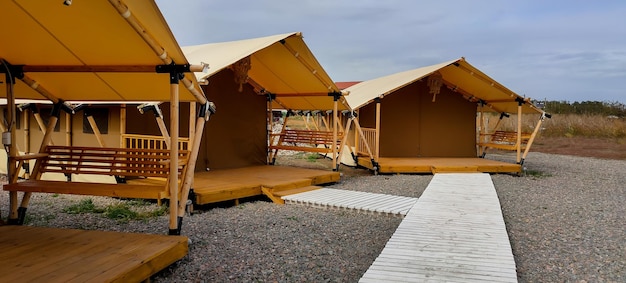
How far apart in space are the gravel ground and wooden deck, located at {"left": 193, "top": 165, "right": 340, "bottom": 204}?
20 cm

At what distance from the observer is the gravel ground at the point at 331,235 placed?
3855mm

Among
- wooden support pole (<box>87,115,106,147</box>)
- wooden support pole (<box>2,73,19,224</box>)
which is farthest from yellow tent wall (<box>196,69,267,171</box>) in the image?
wooden support pole (<box>2,73,19,224</box>)

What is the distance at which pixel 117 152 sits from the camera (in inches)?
202

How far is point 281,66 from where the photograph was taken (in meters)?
8.69

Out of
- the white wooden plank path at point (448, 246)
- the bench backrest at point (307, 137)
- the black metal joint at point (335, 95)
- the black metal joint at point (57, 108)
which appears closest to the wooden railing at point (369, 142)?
the bench backrest at point (307, 137)

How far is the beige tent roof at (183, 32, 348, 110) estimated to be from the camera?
285 inches

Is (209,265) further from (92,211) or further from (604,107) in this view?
(604,107)

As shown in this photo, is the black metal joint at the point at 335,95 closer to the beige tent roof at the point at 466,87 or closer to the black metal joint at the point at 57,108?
the beige tent roof at the point at 466,87

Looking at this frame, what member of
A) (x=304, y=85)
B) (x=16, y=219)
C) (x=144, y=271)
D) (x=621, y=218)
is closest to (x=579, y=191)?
(x=621, y=218)

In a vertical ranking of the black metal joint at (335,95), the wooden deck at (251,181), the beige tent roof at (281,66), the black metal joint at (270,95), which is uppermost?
the beige tent roof at (281,66)

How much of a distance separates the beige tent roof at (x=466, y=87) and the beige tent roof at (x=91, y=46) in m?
6.22

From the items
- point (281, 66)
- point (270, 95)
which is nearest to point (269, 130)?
point (270, 95)

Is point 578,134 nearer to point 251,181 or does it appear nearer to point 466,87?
point 466,87

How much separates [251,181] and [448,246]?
12.9 ft
